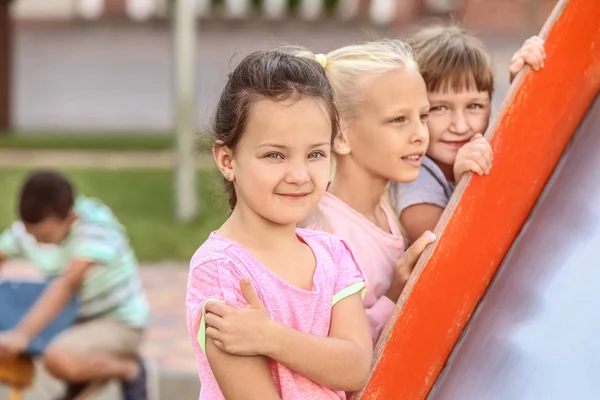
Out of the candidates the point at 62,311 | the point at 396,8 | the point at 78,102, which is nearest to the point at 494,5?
the point at 396,8

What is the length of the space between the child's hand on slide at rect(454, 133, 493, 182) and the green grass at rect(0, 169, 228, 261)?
5243 mm

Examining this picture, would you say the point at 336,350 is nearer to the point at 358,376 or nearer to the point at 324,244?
the point at 358,376

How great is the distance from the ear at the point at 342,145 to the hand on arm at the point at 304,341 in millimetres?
367

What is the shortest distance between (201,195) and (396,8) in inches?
359

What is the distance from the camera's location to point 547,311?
2.08m

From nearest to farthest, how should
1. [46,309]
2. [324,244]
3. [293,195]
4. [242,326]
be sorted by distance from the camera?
[242,326]
[293,195]
[324,244]
[46,309]

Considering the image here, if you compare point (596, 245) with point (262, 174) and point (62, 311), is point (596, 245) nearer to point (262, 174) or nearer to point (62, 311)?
point (262, 174)

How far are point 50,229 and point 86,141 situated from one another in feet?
30.8

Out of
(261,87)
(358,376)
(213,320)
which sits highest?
(261,87)

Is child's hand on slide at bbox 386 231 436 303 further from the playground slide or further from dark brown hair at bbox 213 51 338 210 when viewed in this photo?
dark brown hair at bbox 213 51 338 210

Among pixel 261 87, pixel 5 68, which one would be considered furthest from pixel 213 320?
pixel 5 68

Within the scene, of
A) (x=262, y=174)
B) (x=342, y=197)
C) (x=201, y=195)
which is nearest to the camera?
(x=262, y=174)

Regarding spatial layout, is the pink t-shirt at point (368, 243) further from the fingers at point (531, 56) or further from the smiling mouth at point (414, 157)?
the fingers at point (531, 56)

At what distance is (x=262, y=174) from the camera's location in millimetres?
1858
